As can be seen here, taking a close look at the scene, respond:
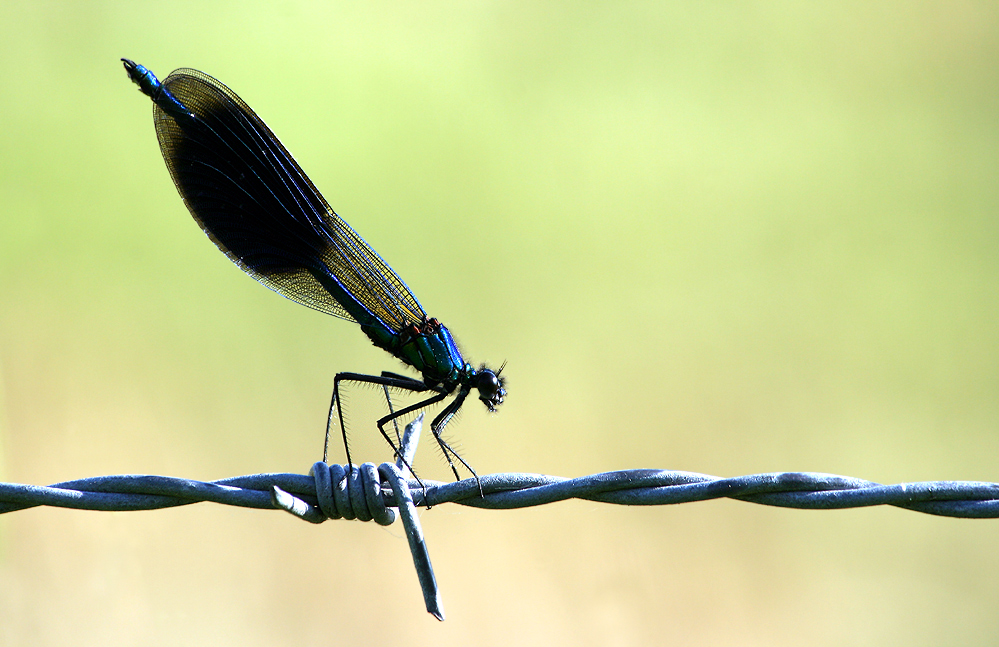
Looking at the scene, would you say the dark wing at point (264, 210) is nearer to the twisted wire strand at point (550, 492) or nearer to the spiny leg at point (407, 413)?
the spiny leg at point (407, 413)

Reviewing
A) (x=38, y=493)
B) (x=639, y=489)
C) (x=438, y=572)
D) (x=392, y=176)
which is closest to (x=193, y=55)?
(x=392, y=176)

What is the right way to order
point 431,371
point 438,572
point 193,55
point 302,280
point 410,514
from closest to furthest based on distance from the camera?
point 410,514 → point 431,371 → point 302,280 → point 438,572 → point 193,55

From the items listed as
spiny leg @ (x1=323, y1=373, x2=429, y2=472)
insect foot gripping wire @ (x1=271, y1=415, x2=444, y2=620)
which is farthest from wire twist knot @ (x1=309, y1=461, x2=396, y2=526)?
spiny leg @ (x1=323, y1=373, x2=429, y2=472)

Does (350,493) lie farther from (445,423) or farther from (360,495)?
(445,423)

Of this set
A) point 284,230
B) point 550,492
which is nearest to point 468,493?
point 550,492

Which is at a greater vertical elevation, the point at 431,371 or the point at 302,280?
the point at 302,280

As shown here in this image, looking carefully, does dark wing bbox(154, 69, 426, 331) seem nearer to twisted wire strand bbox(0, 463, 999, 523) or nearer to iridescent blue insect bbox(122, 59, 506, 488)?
iridescent blue insect bbox(122, 59, 506, 488)

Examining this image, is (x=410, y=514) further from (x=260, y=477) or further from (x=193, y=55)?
(x=193, y=55)
